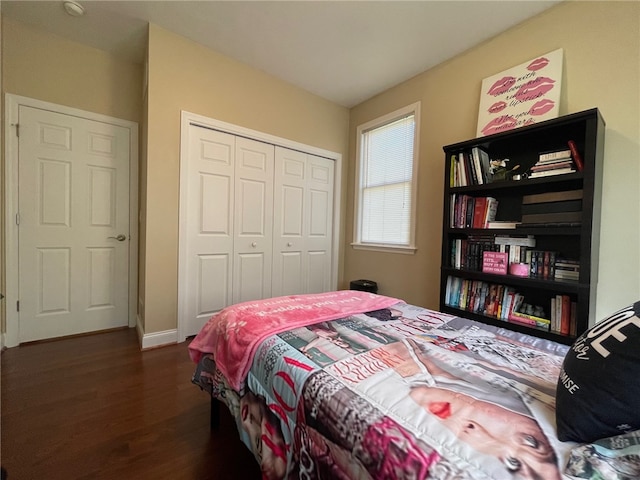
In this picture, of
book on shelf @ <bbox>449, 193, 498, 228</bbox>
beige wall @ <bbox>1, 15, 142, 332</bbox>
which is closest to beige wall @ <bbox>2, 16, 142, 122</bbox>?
beige wall @ <bbox>1, 15, 142, 332</bbox>

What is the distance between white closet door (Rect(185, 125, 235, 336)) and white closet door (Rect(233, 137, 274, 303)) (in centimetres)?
7

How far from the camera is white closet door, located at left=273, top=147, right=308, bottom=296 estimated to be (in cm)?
306

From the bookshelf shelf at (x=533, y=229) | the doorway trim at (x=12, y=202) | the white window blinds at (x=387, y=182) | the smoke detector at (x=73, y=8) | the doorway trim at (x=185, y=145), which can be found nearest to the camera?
the bookshelf shelf at (x=533, y=229)

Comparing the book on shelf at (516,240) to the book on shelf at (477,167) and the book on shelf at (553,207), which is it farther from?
the book on shelf at (477,167)

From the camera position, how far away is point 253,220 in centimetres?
289

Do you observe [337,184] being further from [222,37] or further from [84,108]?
[84,108]

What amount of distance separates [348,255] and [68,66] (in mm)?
3321

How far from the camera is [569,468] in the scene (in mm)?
497

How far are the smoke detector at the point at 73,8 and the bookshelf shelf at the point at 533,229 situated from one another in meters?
3.01

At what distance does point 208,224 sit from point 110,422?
163 centimetres

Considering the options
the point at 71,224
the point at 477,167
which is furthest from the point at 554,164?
the point at 71,224


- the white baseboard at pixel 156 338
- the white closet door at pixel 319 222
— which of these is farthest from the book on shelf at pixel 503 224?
the white baseboard at pixel 156 338

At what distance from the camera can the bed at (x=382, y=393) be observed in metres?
0.56

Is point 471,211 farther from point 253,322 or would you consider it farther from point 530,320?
point 253,322
